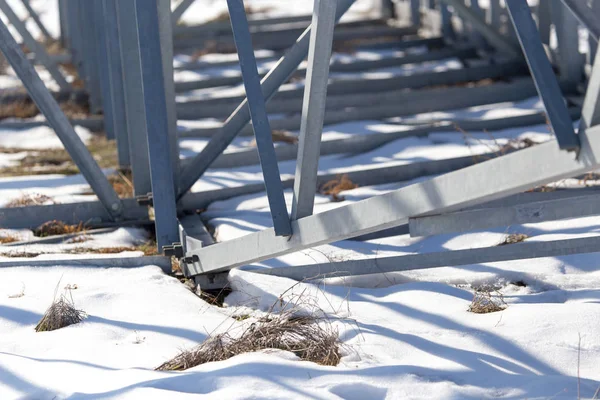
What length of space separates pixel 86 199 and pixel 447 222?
14.2ft

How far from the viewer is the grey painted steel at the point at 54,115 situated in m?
5.88

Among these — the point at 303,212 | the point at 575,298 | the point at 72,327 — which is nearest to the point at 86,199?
the point at 72,327

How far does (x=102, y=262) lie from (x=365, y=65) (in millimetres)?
7178

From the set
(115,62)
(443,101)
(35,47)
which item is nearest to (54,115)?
(115,62)

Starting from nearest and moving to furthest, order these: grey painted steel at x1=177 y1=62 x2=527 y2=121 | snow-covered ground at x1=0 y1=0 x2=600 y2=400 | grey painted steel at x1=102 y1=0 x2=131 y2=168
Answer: snow-covered ground at x1=0 y1=0 x2=600 y2=400 → grey painted steel at x1=102 y1=0 x2=131 y2=168 → grey painted steel at x1=177 y1=62 x2=527 y2=121

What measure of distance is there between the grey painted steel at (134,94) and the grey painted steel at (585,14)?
3728mm

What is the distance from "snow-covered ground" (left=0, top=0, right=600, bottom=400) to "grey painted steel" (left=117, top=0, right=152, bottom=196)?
548 millimetres

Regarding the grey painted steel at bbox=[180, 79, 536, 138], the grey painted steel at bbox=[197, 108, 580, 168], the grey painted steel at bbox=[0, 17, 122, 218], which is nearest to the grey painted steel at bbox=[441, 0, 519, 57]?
the grey painted steel at bbox=[180, 79, 536, 138]

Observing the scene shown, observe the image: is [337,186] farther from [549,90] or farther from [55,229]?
[549,90]

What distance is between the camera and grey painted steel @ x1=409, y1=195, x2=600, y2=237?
371 centimetres

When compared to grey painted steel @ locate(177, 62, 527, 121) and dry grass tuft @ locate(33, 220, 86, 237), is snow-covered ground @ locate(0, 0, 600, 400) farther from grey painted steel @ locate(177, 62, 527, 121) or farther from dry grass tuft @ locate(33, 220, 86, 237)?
grey painted steel @ locate(177, 62, 527, 121)

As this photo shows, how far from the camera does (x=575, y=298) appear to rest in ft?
15.2

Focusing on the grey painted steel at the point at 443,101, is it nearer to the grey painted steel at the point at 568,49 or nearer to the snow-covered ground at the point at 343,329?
the grey painted steel at the point at 568,49

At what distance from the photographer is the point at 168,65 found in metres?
6.23
